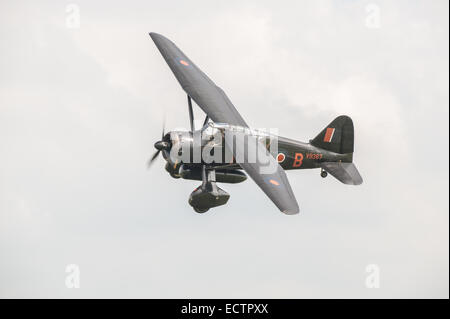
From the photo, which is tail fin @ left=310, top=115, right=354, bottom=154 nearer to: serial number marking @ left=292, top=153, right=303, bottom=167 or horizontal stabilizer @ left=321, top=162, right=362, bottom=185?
horizontal stabilizer @ left=321, top=162, right=362, bottom=185

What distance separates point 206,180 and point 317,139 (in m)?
4.85

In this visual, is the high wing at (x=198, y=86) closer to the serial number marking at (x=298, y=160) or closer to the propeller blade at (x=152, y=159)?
the serial number marking at (x=298, y=160)

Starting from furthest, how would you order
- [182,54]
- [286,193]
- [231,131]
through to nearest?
[182,54] < [231,131] < [286,193]

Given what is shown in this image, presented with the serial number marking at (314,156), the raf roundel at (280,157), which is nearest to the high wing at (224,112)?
the raf roundel at (280,157)

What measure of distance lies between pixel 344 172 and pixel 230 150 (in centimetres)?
509

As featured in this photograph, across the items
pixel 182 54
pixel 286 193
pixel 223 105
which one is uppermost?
pixel 182 54

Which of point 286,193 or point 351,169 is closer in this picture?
point 286,193

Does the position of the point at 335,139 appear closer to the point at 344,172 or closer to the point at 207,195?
the point at 344,172

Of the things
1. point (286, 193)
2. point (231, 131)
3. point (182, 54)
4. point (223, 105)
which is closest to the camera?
point (286, 193)

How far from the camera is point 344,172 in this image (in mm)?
32938

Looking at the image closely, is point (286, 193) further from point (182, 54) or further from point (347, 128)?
point (182, 54)

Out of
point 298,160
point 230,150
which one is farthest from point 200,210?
point 298,160

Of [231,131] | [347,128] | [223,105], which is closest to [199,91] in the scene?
[223,105]

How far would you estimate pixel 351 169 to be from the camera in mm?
33062
